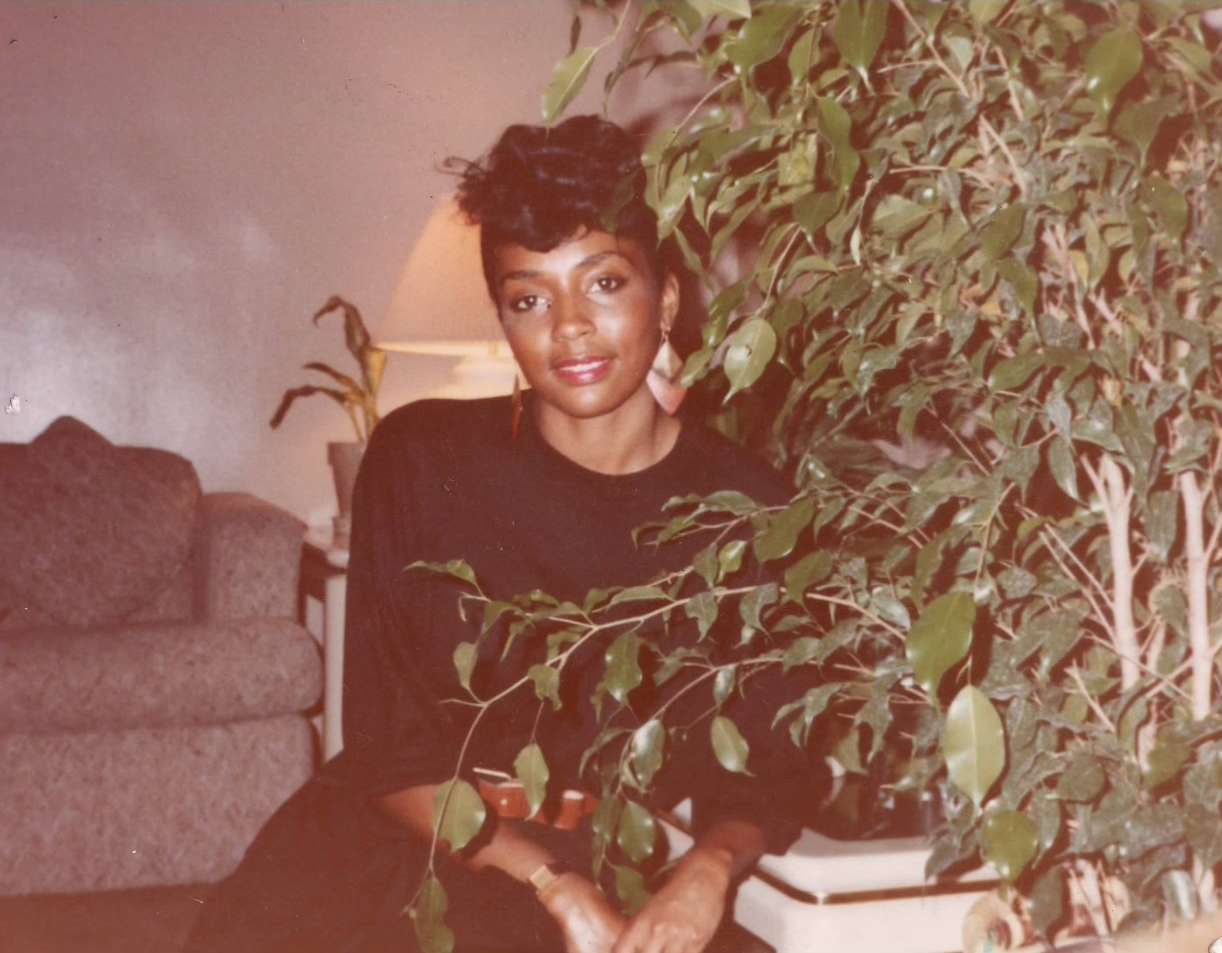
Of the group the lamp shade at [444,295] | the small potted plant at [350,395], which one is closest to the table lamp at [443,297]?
the lamp shade at [444,295]

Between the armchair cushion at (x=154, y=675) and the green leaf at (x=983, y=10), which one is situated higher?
the green leaf at (x=983, y=10)

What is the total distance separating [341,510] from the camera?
2.48 metres

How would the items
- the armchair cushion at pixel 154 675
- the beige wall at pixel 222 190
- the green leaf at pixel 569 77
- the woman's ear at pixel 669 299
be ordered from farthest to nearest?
the beige wall at pixel 222 190
the armchair cushion at pixel 154 675
the woman's ear at pixel 669 299
the green leaf at pixel 569 77

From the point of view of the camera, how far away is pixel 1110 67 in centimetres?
59

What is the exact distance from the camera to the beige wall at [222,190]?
8.73ft

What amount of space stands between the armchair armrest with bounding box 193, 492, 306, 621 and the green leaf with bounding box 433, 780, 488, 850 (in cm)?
161

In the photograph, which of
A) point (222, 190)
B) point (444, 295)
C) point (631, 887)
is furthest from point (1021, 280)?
point (222, 190)

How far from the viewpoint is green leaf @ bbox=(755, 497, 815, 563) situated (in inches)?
27.8

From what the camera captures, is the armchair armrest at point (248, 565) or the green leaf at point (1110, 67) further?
the armchair armrest at point (248, 565)

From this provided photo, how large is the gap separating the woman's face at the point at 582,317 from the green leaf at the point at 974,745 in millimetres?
838

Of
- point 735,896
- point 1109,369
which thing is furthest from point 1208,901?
point 735,896

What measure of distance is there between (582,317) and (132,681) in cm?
124

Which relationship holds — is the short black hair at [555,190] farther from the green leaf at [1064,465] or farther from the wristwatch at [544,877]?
the green leaf at [1064,465]

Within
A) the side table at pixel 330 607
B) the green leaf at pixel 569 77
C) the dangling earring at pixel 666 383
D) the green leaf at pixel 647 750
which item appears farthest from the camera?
the side table at pixel 330 607
